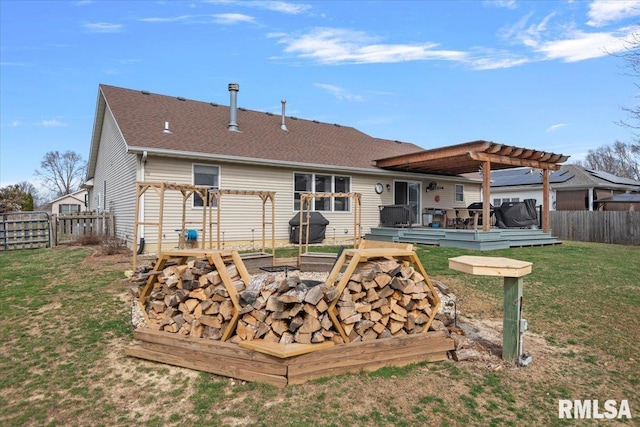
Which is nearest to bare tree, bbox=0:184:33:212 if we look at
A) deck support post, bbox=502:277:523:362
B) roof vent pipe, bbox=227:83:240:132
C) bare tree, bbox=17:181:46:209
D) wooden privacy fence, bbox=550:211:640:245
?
roof vent pipe, bbox=227:83:240:132

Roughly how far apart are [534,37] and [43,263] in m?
14.5

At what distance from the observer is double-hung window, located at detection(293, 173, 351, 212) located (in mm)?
12656

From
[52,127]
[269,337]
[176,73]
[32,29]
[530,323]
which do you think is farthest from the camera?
[52,127]

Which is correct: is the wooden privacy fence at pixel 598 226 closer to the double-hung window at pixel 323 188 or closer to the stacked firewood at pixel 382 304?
the double-hung window at pixel 323 188

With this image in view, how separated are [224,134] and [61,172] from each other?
41.0 meters

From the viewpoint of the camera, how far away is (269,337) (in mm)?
3309

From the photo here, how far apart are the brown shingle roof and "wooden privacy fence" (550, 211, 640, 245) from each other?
894 centimetres

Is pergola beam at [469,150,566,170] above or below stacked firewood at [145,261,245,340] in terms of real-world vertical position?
above

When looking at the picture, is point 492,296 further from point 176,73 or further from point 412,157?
point 176,73

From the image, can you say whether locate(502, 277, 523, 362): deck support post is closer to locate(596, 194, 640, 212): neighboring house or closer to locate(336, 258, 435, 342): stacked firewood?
locate(336, 258, 435, 342): stacked firewood

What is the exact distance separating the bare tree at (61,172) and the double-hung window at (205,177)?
1577 inches

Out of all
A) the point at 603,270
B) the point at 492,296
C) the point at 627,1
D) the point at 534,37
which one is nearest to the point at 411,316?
the point at 492,296

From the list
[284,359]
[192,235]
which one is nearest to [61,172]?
[192,235]

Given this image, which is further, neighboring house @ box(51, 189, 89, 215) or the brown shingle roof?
neighboring house @ box(51, 189, 89, 215)
